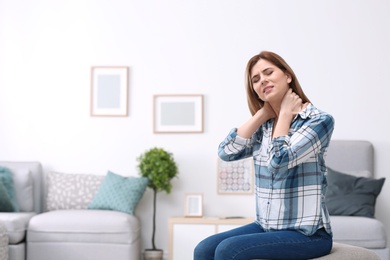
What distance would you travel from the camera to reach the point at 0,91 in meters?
5.52

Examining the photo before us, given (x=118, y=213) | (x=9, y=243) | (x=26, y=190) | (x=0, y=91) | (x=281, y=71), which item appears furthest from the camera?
(x=0, y=91)

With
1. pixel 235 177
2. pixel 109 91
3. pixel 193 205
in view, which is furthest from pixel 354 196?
pixel 109 91

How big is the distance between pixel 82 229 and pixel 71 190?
2.22 feet

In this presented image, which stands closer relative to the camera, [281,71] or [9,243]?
[281,71]

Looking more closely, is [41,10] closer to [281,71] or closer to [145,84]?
[145,84]

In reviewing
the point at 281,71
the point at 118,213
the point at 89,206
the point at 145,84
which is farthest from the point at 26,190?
the point at 281,71

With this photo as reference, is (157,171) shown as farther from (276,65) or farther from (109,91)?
(276,65)

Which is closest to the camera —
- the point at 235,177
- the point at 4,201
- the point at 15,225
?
the point at 15,225

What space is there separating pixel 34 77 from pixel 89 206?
126 centimetres

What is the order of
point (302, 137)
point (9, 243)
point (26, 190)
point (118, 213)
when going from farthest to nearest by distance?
1. point (26, 190)
2. point (118, 213)
3. point (9, 243)
4. point (302, 137)

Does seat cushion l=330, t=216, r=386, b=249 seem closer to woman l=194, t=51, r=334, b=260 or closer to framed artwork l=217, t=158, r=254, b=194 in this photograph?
framed artwork l=217, t=158, r=254, b=194

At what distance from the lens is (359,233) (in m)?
4.36

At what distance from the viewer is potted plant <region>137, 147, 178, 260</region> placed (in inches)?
201

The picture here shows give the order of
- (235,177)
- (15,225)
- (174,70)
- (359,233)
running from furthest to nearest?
(174,70)
(235,177)
(15,225)
(359,233)
